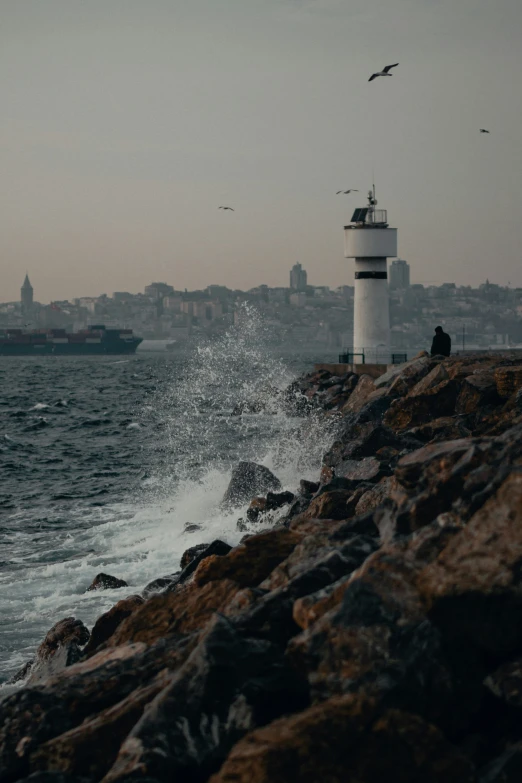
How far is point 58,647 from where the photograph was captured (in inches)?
324

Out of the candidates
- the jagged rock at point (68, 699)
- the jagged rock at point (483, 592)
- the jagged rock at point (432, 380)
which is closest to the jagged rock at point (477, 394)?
the jagged rock at point (432, 380)

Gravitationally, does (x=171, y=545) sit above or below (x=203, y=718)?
below

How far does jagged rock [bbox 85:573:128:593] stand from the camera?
11.8 metres

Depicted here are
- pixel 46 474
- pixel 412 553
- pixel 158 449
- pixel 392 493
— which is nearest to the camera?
pixel 412 553

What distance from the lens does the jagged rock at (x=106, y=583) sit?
11.8 meters

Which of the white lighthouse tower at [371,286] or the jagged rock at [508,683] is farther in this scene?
the white lighthouse tower at [371,286]

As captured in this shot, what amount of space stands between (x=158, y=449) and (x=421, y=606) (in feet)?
80.5

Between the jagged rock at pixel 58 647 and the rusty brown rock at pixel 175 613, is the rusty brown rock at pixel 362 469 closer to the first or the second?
the jagged rock at pixel 58 647

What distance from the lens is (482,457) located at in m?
6.49

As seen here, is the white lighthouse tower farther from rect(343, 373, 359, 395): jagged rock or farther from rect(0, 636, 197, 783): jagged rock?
rect(0, 636, 197, 783): jagged rock

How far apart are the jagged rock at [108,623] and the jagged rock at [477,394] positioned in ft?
27.5

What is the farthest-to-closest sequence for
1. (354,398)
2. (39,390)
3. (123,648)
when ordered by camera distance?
(39,390), (354,398), (123,648)

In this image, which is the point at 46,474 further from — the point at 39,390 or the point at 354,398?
the point at 39,390

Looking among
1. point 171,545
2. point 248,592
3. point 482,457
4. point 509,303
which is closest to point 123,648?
point 248,592
